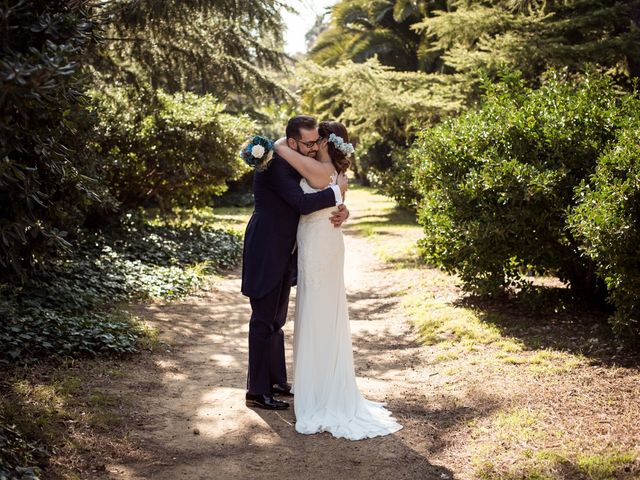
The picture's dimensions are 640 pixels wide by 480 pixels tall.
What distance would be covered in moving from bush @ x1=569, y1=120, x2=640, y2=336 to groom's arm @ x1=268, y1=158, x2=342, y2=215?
101 inches

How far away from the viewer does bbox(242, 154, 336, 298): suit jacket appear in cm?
Result: 555

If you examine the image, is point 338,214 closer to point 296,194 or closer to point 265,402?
point 296,194

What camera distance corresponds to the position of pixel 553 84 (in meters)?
9.08

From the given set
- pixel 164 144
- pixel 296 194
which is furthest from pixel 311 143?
pixel 164 144

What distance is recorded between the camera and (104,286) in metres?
9.75

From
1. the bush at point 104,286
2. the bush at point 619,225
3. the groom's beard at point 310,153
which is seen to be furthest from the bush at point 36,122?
the bush at point 619,225

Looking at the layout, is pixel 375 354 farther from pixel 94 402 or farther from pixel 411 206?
pixel 411 206

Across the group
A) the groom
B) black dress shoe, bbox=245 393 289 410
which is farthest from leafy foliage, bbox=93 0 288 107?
black dress shoe, bbox=245 393 289 410

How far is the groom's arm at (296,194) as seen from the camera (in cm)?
540

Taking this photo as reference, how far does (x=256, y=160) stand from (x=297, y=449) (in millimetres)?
2097

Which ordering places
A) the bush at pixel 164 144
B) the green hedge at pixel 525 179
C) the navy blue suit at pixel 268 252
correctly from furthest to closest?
the bush at pixel 164 144
the green hedge at pixel 525 179
the navy blue suit at pixel 268 252

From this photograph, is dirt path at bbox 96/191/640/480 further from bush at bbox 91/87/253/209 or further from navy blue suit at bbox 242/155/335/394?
bush at bbox 91/87/253/209

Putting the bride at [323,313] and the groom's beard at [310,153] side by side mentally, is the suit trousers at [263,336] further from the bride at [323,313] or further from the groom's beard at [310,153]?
the groom's beard at [310,153]

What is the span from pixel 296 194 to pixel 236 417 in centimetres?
175
